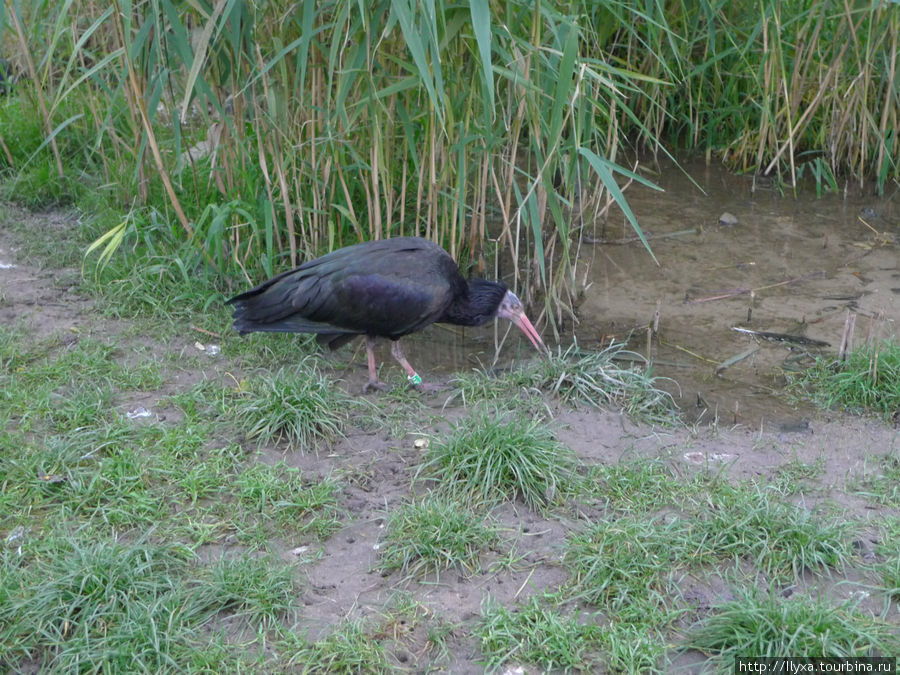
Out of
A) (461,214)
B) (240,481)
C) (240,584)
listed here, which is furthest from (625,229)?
(240,584)

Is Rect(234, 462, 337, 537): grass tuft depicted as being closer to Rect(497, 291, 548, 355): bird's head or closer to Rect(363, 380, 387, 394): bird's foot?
Rect(363, 380, 387, 394): bird's foot

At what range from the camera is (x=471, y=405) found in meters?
4.01

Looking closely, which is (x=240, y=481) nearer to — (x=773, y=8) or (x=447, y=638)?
(x=447, y=638)

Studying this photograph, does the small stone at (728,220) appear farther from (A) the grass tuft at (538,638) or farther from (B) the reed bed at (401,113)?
(A) the grass tuft at (538,638)

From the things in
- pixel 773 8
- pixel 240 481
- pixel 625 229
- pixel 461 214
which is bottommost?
pixel 625 229

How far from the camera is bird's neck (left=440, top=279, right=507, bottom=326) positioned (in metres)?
4.43

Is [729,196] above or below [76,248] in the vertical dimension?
below

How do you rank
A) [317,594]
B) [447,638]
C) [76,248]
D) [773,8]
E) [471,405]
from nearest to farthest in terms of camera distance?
[447,638], [317,594], [471,405], [76,248], [773,8]

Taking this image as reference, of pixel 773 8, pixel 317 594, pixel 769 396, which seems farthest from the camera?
pixel 773 8

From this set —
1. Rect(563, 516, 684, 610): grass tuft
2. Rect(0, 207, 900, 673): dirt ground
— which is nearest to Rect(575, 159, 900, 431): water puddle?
Rect(0, 207, 900, 673): dirt ground

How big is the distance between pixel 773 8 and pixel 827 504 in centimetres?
348

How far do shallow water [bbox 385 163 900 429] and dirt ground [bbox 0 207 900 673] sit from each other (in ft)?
0.97

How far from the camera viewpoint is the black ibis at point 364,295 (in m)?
4.09

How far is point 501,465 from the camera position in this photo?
3299mm
